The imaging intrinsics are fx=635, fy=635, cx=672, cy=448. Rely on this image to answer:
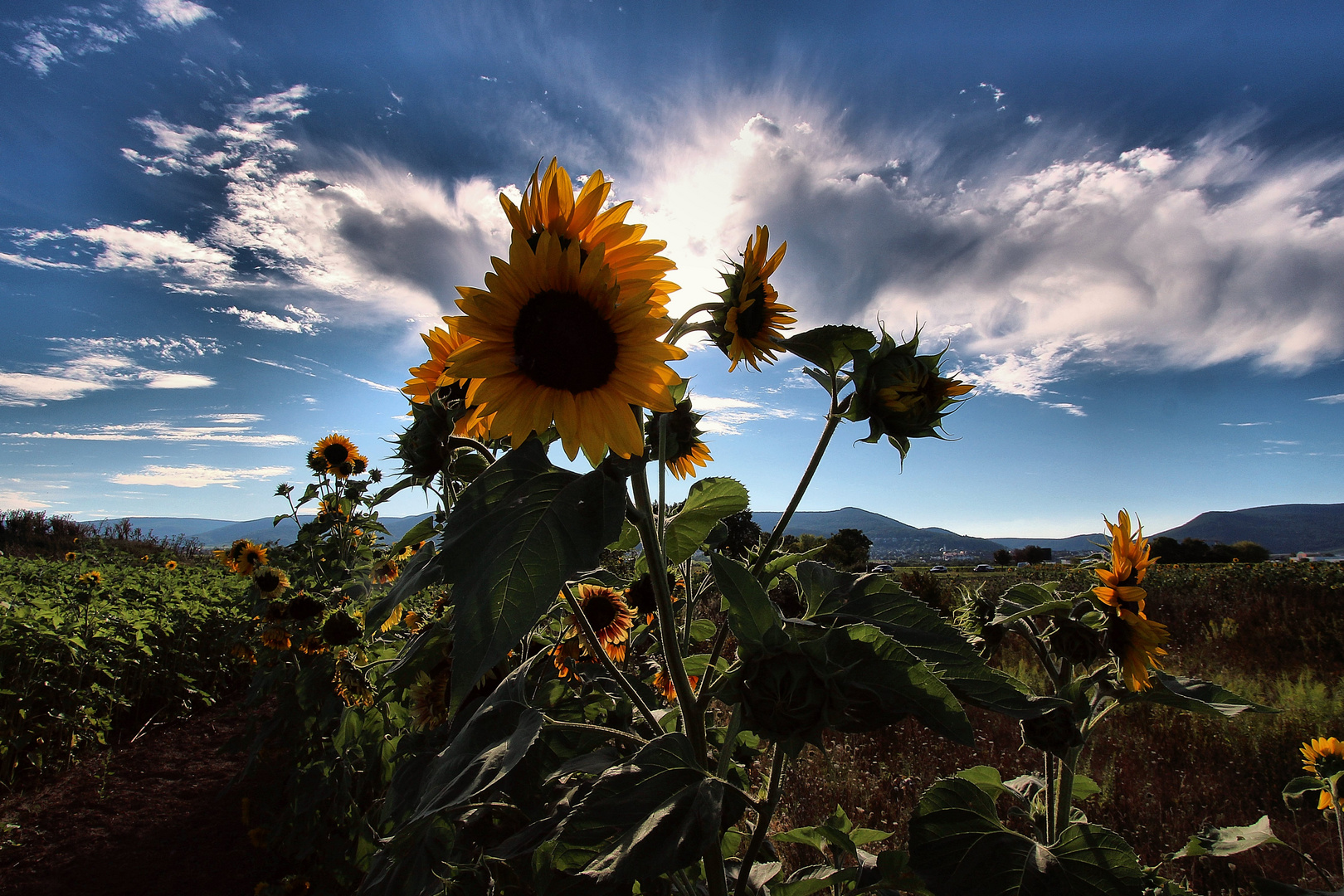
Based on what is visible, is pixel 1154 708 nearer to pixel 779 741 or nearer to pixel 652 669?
pixel 652 669

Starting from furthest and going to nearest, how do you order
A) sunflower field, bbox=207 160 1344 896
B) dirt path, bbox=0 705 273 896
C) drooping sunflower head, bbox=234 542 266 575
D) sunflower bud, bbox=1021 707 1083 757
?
drooping sunflower head, bbox=234 542 266 575 < dirt path, bbox=0 705 273 896 < sunflower bud, bbox=1021 707 1083 757 < sunflower field, bbox=207 160 1344 896

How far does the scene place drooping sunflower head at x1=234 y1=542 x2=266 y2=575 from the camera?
5.32 m

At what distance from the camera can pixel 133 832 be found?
425 cm

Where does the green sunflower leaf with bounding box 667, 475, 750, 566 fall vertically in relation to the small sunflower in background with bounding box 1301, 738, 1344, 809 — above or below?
above

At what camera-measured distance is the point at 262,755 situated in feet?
13.1

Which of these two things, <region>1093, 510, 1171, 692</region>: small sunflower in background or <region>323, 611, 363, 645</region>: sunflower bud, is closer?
<region>1093, 510, 1171, 692</region>: small sunflower in background

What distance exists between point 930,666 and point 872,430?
378 millimetres

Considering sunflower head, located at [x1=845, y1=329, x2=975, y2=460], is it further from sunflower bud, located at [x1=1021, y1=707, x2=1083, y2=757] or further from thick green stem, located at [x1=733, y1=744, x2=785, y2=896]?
sunflower bud, located at [x1=1021, y1=707, x2=1083, y2=757]

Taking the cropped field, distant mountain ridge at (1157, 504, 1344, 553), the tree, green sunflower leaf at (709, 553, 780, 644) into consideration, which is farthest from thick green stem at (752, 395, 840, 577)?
distant mountain ridge at (1157, 504, 1344, 553)

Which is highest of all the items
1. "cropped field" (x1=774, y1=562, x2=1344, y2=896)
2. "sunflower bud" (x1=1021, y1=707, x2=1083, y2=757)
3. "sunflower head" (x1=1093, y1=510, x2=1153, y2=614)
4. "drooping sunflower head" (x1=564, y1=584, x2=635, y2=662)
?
"sunflower head" (x1=1093, y1=510, x2=1153, y2=614)

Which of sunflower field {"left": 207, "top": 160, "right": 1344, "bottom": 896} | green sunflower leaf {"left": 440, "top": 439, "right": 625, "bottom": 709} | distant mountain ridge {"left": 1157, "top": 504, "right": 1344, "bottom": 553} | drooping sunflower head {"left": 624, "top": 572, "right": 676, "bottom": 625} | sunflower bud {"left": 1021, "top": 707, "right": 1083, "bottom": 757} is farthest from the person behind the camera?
distant mountain ridge {"left": 1157, "top": 504, "right": 1344, "bottom": 553}

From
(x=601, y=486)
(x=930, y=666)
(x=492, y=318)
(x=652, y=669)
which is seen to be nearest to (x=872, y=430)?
(x=930, y=666)

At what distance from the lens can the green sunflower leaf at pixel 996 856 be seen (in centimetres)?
94

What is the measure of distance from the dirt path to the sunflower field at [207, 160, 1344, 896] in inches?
138
